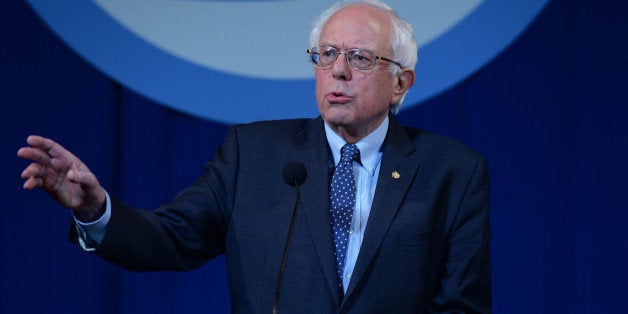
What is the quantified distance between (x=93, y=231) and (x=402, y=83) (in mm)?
862

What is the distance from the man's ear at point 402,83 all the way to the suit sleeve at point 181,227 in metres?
0.41

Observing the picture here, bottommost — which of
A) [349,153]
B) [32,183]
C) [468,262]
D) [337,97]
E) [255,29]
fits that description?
[468,262]

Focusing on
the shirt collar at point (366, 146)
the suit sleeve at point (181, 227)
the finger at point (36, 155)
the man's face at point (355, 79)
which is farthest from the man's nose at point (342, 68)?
the finger at point (36, 155)

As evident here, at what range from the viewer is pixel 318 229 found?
1856 mm

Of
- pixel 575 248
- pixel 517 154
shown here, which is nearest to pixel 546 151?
pixel 517 154

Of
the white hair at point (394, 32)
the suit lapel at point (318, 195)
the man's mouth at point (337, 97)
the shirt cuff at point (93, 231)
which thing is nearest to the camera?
the shirt cuff at point (93, 231)

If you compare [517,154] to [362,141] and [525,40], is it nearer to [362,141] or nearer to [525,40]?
[525,40]

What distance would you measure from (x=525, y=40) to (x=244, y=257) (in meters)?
1.35

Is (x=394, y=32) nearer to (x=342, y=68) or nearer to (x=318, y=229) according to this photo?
(x=342, y=68)

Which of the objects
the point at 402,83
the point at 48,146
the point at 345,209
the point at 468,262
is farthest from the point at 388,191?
the point at 48,146

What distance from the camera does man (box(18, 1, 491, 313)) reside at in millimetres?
1838

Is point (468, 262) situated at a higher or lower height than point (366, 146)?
lower

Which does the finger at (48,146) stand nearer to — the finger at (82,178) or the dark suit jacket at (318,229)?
the finger at (82,178)

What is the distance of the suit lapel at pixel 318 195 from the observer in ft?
6.00
